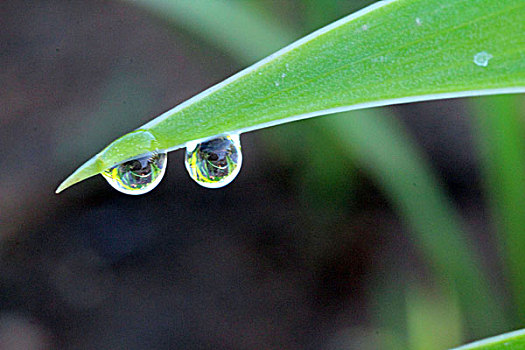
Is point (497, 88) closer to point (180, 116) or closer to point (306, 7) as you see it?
point (180, 116)

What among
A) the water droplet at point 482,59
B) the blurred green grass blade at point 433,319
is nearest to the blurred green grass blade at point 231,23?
the blurred green grass blade at point 433,319

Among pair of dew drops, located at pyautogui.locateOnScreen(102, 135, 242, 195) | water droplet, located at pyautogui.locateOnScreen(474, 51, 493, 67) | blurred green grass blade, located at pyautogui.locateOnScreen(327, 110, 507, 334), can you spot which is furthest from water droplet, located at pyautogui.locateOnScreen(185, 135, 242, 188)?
blurred green grass blade, located at pyautogui.locateOnScreen(327, 110, 507, 334)

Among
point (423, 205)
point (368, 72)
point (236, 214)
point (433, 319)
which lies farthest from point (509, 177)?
point (368, 72)

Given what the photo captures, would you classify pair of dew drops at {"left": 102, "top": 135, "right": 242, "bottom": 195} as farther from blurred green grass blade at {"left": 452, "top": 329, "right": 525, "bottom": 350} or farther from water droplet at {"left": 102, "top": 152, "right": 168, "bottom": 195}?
blurred green grass blade at {"left": 452, "top": 329, "right": 525, "bottom": 350}

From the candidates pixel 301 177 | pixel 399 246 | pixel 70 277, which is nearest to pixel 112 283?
pixel 70 277

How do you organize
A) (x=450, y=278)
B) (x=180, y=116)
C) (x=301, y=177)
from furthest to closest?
(x=301, y=177) → (x=450, y=278) → (x=180, y=116)
